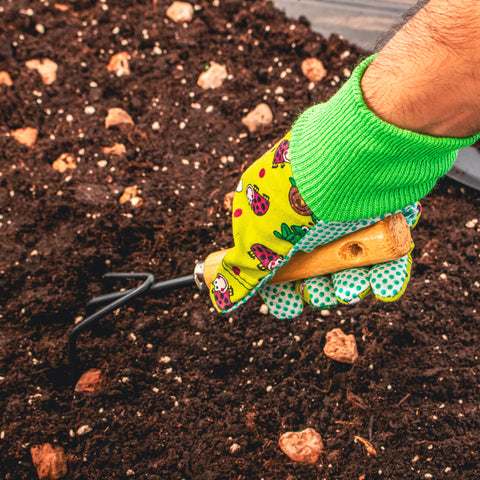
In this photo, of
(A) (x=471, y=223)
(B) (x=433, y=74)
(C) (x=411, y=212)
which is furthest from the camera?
(A) (x=471, y=223)

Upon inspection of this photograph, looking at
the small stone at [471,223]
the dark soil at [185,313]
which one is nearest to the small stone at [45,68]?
Result: the dark soil at [185,313]

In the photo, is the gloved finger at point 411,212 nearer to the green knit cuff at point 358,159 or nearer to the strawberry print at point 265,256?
the green knit cuff at point 358,159

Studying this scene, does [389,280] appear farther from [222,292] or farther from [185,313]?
[185,313]

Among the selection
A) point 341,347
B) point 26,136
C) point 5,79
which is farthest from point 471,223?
point 5,79

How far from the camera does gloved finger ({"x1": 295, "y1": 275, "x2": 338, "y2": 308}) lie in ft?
2.37

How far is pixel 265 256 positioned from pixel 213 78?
3.39 feet

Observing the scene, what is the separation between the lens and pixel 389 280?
2.11ft

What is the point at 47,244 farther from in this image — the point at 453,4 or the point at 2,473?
the point at 453,4

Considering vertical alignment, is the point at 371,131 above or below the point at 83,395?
above

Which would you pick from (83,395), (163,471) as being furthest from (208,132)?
(163,471)

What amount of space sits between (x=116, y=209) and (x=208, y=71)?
0.62 meters

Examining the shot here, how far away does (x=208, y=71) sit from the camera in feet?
4.91

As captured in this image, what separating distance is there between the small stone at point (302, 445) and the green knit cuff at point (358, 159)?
2.17ft

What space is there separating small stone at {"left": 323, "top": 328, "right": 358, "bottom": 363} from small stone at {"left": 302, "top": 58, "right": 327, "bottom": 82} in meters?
0.92
